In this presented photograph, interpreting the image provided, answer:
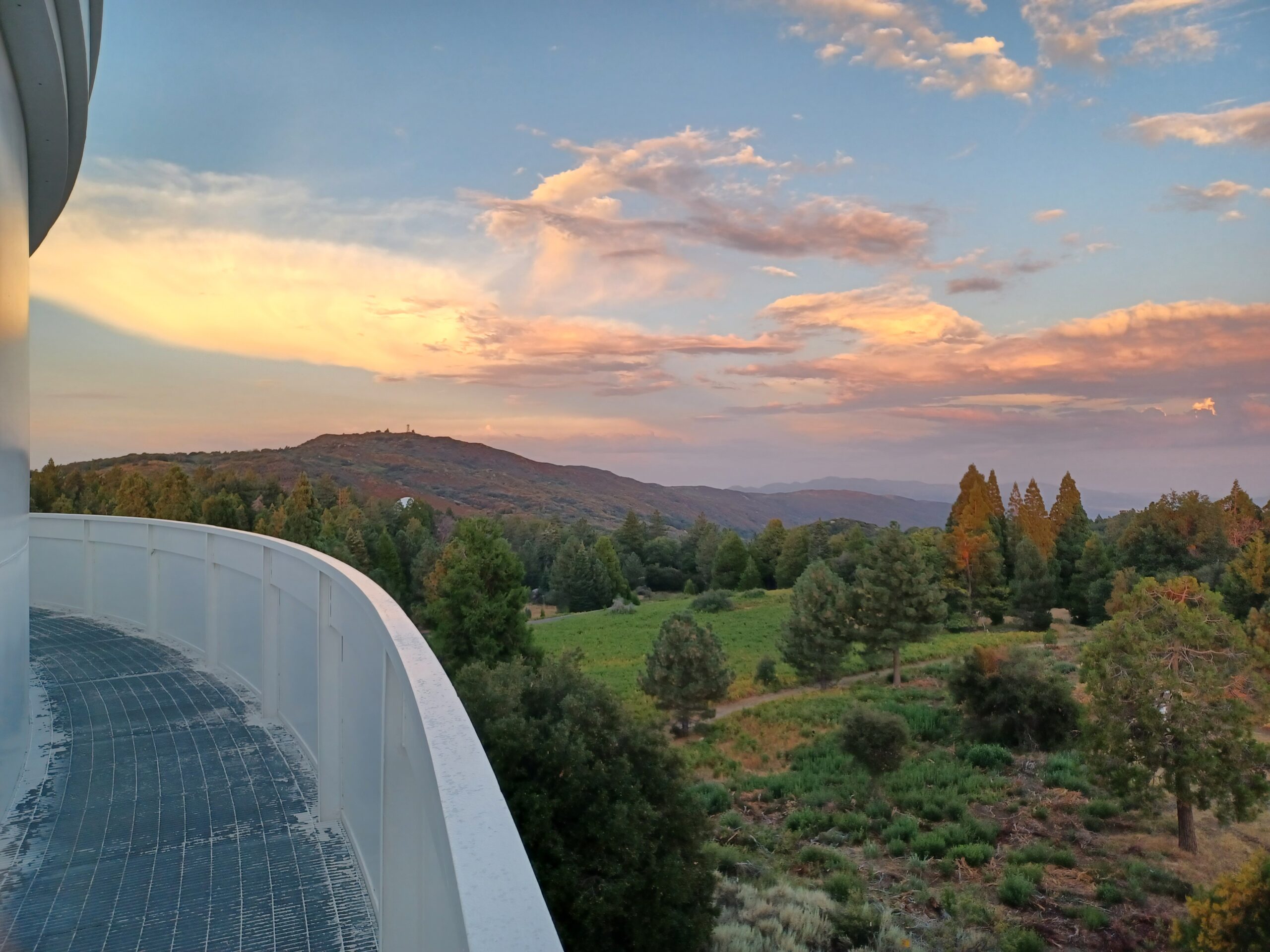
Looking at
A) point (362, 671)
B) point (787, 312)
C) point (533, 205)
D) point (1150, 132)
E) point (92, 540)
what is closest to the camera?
point (362, 671)

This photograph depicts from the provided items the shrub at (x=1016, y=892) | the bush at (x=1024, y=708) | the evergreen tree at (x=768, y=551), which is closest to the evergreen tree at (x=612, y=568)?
the evergreen tree at (x=768, y=551)

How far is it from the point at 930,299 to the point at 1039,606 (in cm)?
2383

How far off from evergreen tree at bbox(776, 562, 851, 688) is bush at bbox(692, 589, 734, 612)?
1702 cm

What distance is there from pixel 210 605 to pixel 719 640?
23.8 metres

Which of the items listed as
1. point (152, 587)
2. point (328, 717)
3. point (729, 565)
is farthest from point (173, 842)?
point (729, 565)

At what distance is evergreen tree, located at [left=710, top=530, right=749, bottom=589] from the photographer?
59.1 metres

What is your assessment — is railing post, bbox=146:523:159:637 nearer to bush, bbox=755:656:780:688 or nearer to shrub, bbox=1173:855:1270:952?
shrub, bbox=1173:855:1270:952

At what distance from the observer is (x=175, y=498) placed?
112ft

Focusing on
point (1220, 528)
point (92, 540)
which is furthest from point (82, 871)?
point (1220, 528)

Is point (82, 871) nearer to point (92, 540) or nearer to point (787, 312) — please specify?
point (92, 540)

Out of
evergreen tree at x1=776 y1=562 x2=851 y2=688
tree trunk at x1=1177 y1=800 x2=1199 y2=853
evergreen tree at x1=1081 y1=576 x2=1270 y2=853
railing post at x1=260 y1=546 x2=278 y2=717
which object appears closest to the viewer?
railing post at x1=260 y1=546 x2=278 y2=717

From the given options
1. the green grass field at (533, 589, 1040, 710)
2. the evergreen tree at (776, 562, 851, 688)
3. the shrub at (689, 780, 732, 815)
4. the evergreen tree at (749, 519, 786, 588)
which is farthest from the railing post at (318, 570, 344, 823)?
the evergreen tree at (749, 519, 786, 588)

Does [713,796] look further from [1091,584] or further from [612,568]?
[612,568]

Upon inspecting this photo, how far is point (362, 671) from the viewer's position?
12.0ft
